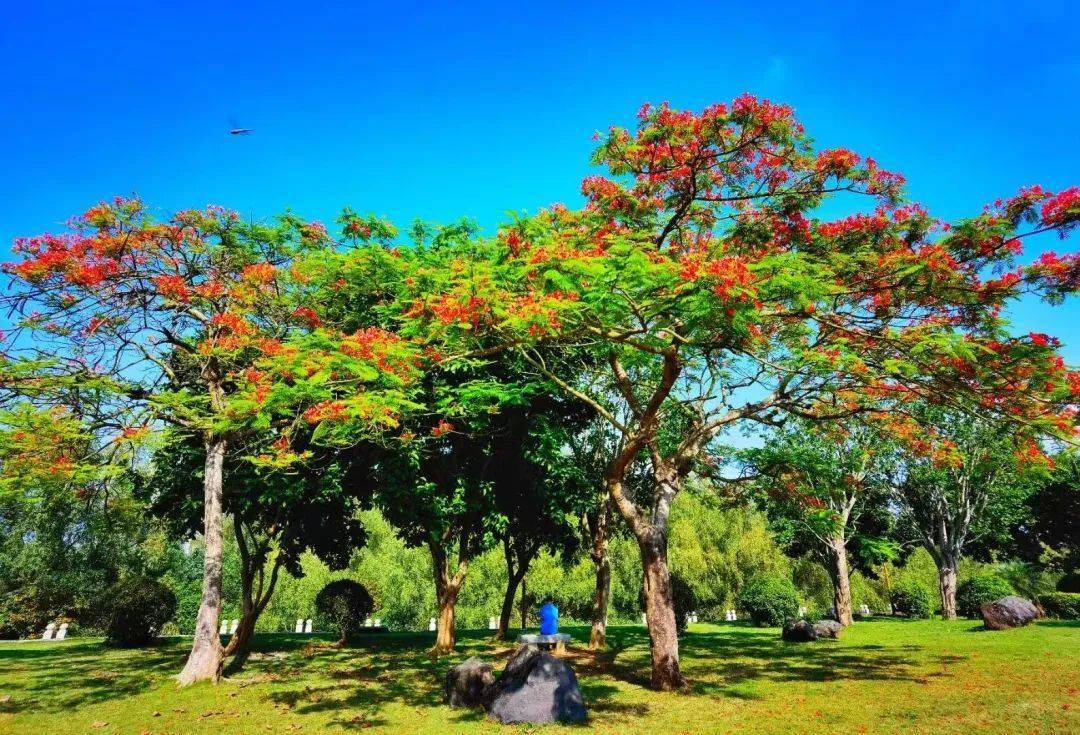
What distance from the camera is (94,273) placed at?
12344 millimetres

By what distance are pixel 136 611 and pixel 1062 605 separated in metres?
37.8

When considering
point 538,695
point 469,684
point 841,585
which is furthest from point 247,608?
point 841,585

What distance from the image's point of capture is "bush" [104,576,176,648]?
19.1 metres

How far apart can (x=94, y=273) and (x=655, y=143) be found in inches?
456

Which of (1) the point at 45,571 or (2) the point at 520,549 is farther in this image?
(1) the point at 45,571

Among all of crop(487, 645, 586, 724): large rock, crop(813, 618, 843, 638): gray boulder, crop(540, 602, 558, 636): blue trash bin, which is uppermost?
crop(540, 602, 558, 636): blue trash bin

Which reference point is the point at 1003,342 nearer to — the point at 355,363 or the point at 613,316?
the point at 613,316

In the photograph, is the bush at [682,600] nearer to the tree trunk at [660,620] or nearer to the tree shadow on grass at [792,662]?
the tree shadow on grass at [792,662]

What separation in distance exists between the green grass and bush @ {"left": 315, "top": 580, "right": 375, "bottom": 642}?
1.89 metres

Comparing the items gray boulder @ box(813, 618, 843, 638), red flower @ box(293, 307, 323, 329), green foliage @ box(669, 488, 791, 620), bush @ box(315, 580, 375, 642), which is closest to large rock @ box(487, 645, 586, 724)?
red flower @ box(293, 307, 323, 329)

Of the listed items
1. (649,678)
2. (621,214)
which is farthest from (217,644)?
(621,214)

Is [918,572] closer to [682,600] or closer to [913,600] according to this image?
[913,600]

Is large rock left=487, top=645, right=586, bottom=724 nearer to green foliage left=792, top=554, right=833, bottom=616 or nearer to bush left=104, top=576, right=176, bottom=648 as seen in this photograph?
bush left=104, top=576, right=176, bottom=648

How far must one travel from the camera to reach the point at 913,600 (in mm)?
32281
